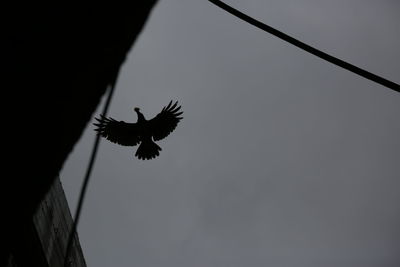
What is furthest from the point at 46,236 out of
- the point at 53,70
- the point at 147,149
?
the point at 53,70

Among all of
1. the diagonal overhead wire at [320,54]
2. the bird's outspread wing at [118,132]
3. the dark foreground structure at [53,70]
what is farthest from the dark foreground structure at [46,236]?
the diagonal overhead wire at [320,54]

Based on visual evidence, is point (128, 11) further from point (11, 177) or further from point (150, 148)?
point (150, 148)

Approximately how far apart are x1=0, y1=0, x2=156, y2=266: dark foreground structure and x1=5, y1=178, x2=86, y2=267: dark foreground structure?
26.2 feet

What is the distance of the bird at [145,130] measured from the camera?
369 inches

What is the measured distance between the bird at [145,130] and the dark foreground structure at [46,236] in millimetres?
2328

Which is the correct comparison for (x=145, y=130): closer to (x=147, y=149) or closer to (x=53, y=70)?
(x=147, y=149)

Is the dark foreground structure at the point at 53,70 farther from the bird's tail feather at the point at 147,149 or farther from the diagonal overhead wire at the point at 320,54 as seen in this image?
the bird's tail feather at the point at 147,149

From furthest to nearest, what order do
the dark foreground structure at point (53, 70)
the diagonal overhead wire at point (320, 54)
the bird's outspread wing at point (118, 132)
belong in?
1. the bird's outspread wing at point (118, 132)
2. the diagonal overhead wire at point (320, 54)
3. the dark foreground structure at point (53, 70)

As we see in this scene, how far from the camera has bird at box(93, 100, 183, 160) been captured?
9367mm

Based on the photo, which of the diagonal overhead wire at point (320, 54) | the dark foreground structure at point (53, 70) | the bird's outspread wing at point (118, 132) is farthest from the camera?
the bird's outspread wing at point (118, 132)

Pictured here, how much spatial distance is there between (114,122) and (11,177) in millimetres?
7531

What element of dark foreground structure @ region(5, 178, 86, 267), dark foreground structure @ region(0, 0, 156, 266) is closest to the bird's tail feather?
dark foreground structure @ region(5, 178, 86, 267)

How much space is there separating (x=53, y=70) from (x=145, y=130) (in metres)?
8.23

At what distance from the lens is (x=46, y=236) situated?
12.4 m
